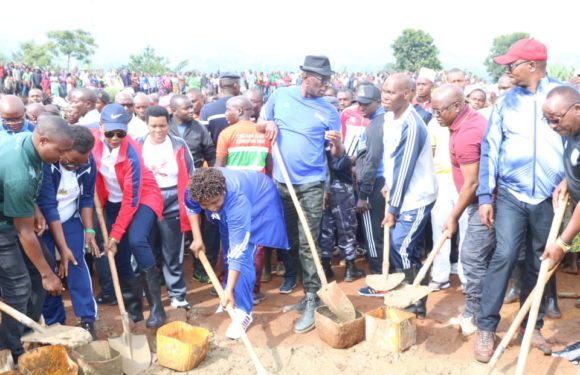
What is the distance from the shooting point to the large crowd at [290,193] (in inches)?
146

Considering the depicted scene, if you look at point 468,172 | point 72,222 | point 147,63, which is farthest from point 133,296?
point 147,63

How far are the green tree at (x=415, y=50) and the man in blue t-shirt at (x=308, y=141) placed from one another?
4882 cm

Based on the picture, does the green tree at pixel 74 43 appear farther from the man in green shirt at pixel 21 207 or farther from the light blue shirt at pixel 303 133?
the man in green shirt at pixel 21 207

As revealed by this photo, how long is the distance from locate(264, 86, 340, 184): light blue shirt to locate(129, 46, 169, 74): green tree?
46162 millimetres

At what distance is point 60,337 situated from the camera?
3.59 m

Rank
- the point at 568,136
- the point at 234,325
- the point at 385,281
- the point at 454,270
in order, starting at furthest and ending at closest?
the point at 454,270 → the point at 385,281 → the point at 234,325 → the point at 568,136

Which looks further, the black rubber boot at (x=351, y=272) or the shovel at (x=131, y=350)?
the black rubber boot at (x=351, y=272)

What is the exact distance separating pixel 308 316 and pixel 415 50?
5216 centimetres

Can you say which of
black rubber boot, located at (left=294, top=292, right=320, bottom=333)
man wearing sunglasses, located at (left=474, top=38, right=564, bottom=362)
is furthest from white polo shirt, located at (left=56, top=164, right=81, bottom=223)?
man wearing sunglasses, located at (left=474, top=38, right=564, bottom=362)

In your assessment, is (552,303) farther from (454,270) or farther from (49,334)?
(49,334)

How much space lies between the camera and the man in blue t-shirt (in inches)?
191

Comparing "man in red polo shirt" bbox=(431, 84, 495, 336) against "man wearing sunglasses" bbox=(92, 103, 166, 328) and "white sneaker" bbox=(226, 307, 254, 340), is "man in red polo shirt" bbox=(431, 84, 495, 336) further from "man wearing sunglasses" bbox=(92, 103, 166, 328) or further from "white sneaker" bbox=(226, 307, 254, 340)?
"man wearing sunglasses" bbox=(92, 103, 166, 328)

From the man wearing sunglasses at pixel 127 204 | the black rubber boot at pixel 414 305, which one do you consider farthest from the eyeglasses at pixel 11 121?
the black rubber boot at pixel 414 305

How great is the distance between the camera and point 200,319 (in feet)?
16.6
